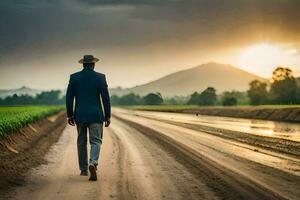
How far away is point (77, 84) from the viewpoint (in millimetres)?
9938

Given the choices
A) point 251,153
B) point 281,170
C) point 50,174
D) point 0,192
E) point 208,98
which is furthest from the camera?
point 208,98

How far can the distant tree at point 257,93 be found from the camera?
286 feet

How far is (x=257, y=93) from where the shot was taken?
292 ft

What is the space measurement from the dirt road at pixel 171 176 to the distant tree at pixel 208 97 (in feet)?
347

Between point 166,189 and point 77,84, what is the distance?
9.95ft

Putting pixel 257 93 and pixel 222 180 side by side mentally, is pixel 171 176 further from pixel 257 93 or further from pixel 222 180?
pixel 257 93

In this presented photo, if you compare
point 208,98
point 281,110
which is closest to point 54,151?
point 281,110

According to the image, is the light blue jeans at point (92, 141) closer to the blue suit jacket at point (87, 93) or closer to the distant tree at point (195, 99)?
the blue suit jacket at point (87, 93)

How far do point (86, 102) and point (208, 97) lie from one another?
113 m

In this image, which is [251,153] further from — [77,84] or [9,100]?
[9,100]

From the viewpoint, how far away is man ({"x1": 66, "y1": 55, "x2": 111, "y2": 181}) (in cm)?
974

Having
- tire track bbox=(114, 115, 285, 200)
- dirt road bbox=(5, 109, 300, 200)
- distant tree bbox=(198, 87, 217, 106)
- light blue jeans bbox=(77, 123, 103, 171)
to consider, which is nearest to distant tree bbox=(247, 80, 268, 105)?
distant tree bbox=(198, 87, 217, 106)

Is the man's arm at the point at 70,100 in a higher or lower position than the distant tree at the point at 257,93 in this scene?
lower

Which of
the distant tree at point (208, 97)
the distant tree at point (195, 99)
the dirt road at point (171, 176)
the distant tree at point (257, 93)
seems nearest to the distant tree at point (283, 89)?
the distant tree at point (257, 93)
